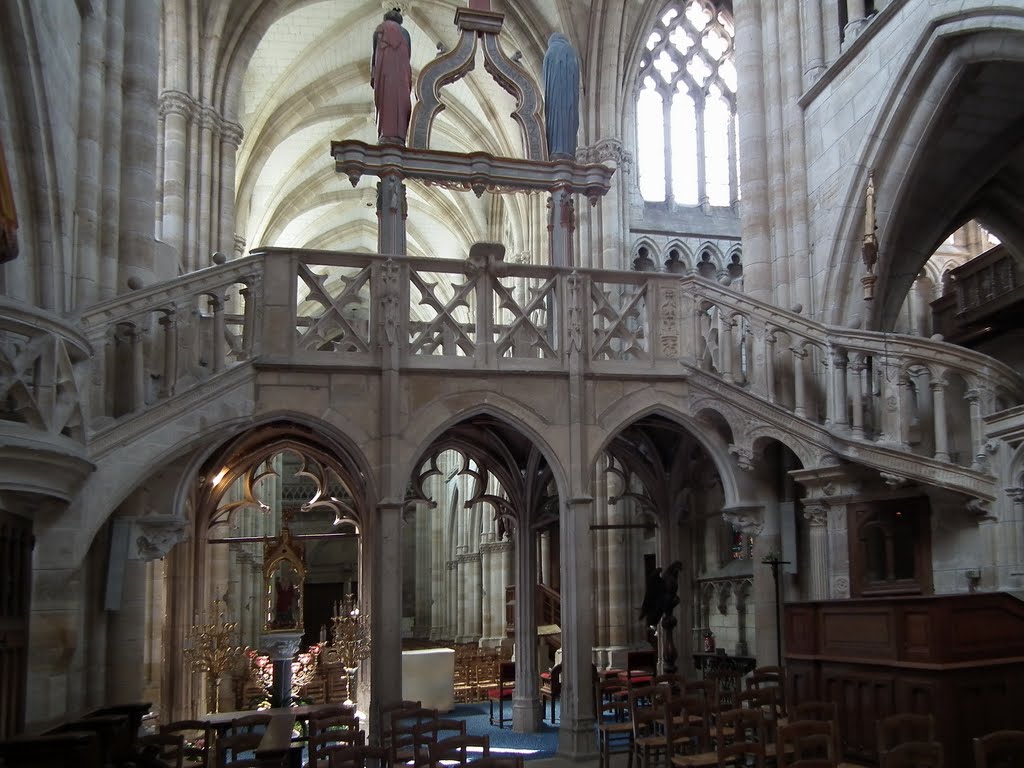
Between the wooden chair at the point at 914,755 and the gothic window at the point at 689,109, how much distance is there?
16.8 m

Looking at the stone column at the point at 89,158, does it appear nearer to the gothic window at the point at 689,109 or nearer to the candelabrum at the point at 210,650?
the candelabrum at the point at 210,650

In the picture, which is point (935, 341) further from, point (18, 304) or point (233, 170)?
point (233, 170)

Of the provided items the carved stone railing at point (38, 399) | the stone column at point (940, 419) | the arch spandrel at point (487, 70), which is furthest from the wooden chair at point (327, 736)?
the arch spandrel at point (487, 70)

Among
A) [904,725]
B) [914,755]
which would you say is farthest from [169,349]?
[914,755]

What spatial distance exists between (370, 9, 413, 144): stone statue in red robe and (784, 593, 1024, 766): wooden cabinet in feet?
23.8

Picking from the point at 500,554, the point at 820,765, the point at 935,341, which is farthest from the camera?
the point at 500,554

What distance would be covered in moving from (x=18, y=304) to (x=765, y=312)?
23.7 feet

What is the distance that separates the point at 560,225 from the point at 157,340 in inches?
188

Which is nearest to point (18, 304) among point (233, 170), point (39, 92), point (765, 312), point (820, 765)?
point (39, 92)

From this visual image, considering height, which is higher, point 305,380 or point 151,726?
point 305,380

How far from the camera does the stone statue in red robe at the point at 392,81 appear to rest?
12.5 meters

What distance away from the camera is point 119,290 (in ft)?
37.7

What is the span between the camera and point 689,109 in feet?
74.0

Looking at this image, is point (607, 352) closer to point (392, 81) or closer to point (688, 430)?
point (688, 430)
